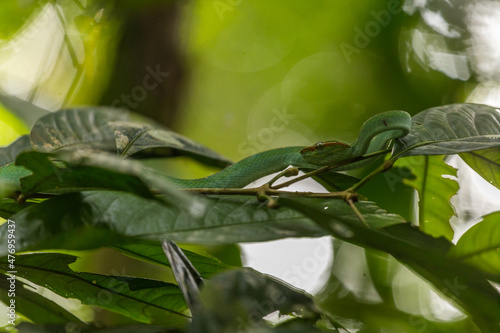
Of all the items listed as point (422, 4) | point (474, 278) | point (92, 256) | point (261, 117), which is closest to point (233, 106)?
point (261, 117)

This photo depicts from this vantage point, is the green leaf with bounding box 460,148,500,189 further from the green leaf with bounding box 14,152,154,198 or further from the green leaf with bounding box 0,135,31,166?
the green leaf with bounding box 0,135,31,166

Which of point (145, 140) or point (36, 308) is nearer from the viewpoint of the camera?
point (36, 308)

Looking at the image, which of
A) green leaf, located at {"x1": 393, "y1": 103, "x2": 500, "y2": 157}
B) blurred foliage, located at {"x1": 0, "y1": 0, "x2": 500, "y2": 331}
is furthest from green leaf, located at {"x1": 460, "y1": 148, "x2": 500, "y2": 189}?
blurred foliage, located at {"x1": 0, "y1": 0, "x2": 500, "y2": 331}

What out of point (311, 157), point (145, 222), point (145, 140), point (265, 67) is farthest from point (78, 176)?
point (265, 67)

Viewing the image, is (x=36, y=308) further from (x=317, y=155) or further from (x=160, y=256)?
(x=317, y=155)

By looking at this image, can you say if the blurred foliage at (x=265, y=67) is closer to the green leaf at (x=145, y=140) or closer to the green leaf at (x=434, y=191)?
the green leaf at (x=434, y=191)

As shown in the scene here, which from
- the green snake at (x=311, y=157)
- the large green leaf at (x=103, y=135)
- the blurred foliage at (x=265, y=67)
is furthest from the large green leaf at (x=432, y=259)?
the blurred foliage at (x=265, y=67)
